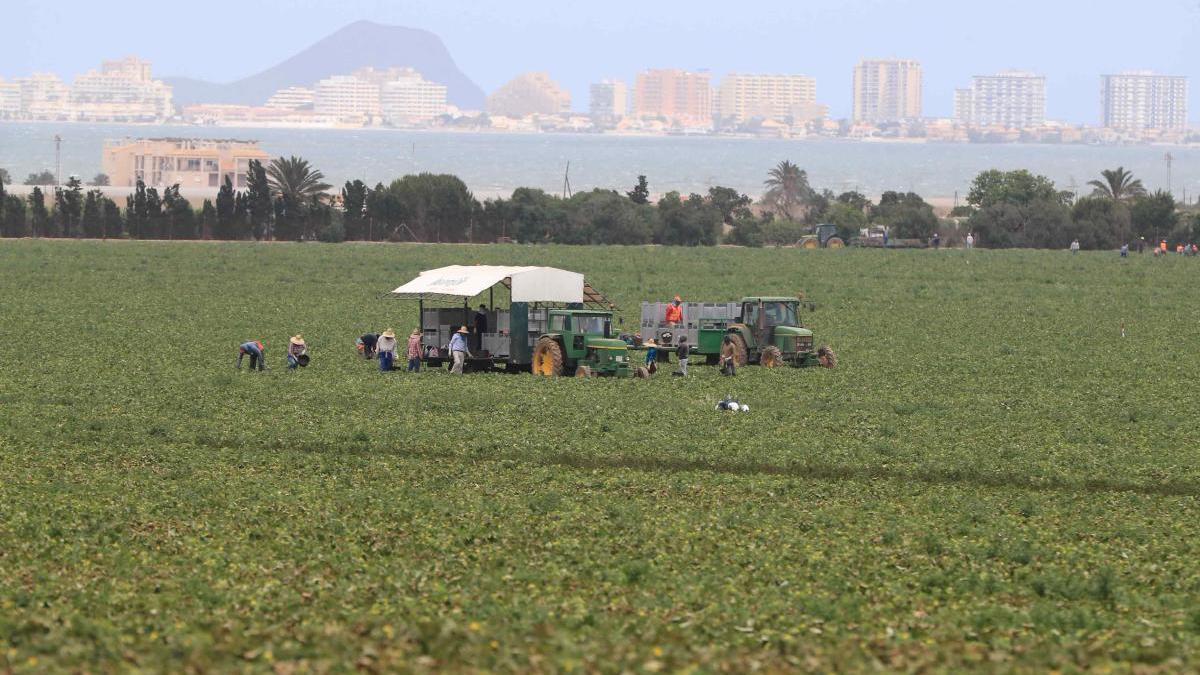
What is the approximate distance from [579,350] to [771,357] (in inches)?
196

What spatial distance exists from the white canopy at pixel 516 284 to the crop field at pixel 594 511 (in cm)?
235

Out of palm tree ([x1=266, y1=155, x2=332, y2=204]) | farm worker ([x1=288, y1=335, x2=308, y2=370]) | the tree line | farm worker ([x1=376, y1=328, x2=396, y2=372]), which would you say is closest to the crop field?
farm worker ([x1=376, y1=328, x2=396, y2=372])

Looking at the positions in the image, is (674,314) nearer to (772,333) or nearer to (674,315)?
(674,315)

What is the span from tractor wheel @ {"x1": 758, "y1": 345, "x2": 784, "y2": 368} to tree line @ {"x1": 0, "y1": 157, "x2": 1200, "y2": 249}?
7427 centimetres

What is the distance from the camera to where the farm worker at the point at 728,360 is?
4131 cm

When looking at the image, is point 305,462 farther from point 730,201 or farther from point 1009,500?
point 730,201

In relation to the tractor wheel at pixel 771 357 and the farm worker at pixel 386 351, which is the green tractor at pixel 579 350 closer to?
the farm worker at pixel 386 351

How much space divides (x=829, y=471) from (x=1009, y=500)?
3.19m

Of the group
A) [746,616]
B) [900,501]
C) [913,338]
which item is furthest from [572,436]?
[913,338]

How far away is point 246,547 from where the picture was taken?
68.7 ft

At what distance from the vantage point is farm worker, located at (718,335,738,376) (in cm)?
4131

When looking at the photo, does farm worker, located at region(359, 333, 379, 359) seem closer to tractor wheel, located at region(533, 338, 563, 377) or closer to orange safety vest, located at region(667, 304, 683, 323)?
tractor wheel, located at region(533, 338, 563, 377)

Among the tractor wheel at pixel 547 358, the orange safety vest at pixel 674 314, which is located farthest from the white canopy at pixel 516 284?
the orange safety vest at pixel 674 314

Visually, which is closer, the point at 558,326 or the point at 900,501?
the point at 900,501
